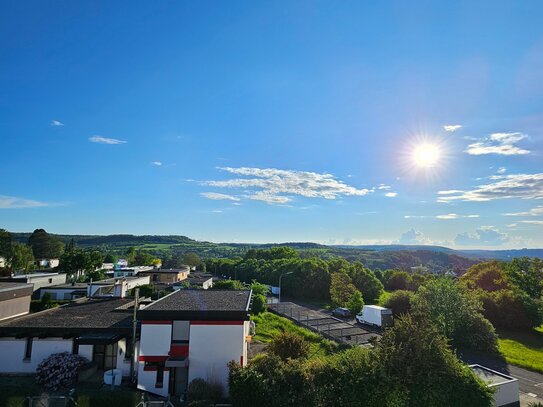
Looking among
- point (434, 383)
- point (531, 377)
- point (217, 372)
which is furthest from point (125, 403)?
point (531, 377)

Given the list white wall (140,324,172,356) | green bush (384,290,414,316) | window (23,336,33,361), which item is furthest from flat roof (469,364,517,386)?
window (23,336,33,361)

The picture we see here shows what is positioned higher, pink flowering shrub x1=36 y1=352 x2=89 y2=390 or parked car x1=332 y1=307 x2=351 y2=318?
pink flowering shrub x1=36 y1=352 x2=89 y2=390

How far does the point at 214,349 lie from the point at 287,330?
1865 centimetres

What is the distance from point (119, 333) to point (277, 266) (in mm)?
61265

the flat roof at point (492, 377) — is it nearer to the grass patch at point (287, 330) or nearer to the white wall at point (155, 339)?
the grass patch at point (287, 330)

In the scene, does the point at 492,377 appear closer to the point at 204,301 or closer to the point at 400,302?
the point at 204,301

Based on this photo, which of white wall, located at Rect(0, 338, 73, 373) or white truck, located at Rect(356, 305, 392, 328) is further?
white truck, located at Rect(356, 305, 392, 328)

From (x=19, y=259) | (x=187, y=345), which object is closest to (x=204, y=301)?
(x=187, y=345)

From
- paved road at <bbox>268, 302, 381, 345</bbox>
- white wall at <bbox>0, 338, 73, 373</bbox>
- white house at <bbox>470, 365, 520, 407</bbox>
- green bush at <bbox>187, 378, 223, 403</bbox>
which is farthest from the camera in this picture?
paved road at <bbox>268, 302, 381, 345</bbox>

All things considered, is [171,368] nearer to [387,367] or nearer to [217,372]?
[217,372]

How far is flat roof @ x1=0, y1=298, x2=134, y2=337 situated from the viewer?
19609 mm

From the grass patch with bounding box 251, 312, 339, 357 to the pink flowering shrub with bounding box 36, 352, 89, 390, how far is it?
14864 millimetres

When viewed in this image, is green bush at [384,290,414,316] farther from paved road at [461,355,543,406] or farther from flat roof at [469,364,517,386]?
flat roof at [469,364,517,386]

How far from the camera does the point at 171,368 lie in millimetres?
17750
